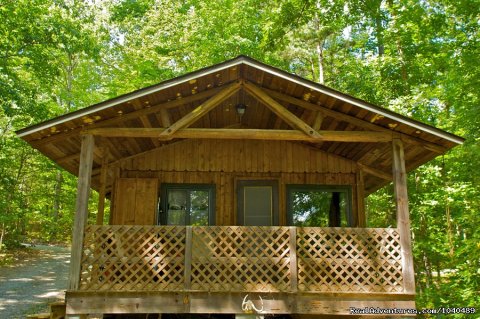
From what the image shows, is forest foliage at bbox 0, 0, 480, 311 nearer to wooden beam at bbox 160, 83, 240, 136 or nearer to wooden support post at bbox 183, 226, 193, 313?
wooden beam at bbox 160, 83, 240, 136

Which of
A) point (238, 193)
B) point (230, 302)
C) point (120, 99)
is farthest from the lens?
point (238, 193)

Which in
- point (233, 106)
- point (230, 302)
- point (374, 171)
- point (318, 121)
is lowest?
point (230, 302)

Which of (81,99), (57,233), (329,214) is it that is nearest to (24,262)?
(57,233)

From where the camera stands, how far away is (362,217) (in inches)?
404

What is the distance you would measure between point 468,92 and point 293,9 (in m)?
6.20

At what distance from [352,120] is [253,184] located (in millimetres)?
3265

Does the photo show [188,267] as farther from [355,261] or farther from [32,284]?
[32,284]

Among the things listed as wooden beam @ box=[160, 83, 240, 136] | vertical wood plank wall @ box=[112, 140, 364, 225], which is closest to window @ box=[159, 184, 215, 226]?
vertical wood plank wall @ box=[112, 140, 364, 225]

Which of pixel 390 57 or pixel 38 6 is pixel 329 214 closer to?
pixel 390 57

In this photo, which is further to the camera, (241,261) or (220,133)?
(220,133)

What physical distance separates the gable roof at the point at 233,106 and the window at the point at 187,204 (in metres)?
1.70

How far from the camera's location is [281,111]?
7789 millimetres

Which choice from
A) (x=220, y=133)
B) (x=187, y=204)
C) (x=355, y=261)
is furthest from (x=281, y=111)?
(x=187, y=204)

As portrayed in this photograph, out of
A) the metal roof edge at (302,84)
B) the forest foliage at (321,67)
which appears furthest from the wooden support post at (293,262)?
the forest foliage at (321,67)
